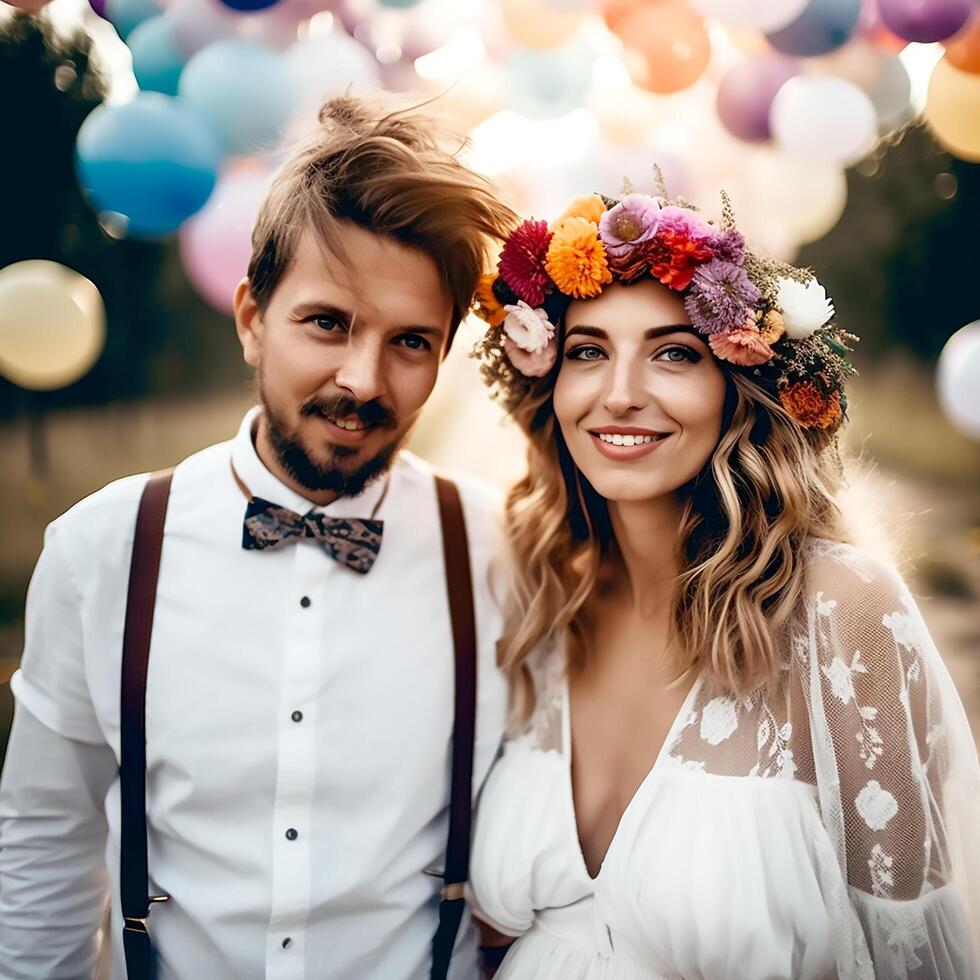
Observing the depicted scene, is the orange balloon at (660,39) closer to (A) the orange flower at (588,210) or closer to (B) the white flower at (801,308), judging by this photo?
(A) the orange flower at (588,210)

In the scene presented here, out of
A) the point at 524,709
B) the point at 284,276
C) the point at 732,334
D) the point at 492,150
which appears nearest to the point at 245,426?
the point at 284,276

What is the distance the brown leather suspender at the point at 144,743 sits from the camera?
1.61m

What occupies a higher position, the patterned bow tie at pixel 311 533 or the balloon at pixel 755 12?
the balloon at pixel 755 12

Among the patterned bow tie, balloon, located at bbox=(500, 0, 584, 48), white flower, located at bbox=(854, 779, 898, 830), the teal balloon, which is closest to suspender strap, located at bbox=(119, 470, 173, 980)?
the patterned bow tie

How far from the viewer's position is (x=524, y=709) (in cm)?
178

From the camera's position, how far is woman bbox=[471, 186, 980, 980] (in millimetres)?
1462

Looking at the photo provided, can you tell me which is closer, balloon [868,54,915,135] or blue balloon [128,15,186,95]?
blue balloon [128,15,186,95]

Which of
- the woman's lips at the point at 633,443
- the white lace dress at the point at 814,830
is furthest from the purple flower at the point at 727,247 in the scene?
the white lace dress at the point at 814,830

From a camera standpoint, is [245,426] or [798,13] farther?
[798,13]

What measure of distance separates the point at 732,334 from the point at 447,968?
4.07ft

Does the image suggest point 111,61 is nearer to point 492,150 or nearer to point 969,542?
point 492,150

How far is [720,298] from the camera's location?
1.56 metres

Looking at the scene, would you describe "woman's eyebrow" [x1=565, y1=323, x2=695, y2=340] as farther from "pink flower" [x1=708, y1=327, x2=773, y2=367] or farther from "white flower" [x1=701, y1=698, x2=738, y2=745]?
"white flower" [x1=701, y1=698, x2=738, y2=745]

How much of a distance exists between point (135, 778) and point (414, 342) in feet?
3.02
